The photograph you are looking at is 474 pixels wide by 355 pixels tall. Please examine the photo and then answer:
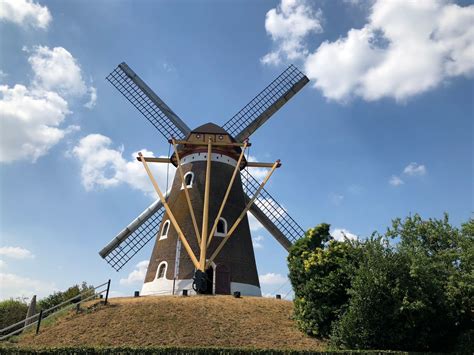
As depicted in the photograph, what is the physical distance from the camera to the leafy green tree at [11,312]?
2408cm

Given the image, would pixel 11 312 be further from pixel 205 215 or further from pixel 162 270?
pixel 205 215

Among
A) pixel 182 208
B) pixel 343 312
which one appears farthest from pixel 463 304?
pixel 182 208

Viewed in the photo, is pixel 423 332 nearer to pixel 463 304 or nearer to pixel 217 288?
pixel 463 304

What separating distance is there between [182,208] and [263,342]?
10813 mm

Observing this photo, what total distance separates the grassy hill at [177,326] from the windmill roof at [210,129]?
11.0 metres

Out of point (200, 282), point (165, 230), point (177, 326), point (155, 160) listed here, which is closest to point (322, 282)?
point (177, 326)

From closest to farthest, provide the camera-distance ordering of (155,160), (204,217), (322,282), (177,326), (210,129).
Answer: (177,326) < (322,282) < (204,217) < (155,160) < (210,129)

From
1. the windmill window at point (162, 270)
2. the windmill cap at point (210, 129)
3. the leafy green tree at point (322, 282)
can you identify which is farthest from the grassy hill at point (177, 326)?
the windmill cap at point (210, 129)

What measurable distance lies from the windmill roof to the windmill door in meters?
8.35

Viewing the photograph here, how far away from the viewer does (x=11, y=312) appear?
24.6m

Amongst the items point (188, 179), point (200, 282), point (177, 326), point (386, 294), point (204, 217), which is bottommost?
point (177, 326)

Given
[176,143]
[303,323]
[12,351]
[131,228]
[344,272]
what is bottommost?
[12,351]

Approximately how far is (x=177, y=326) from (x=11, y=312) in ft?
51.6

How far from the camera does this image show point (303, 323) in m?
15.0
